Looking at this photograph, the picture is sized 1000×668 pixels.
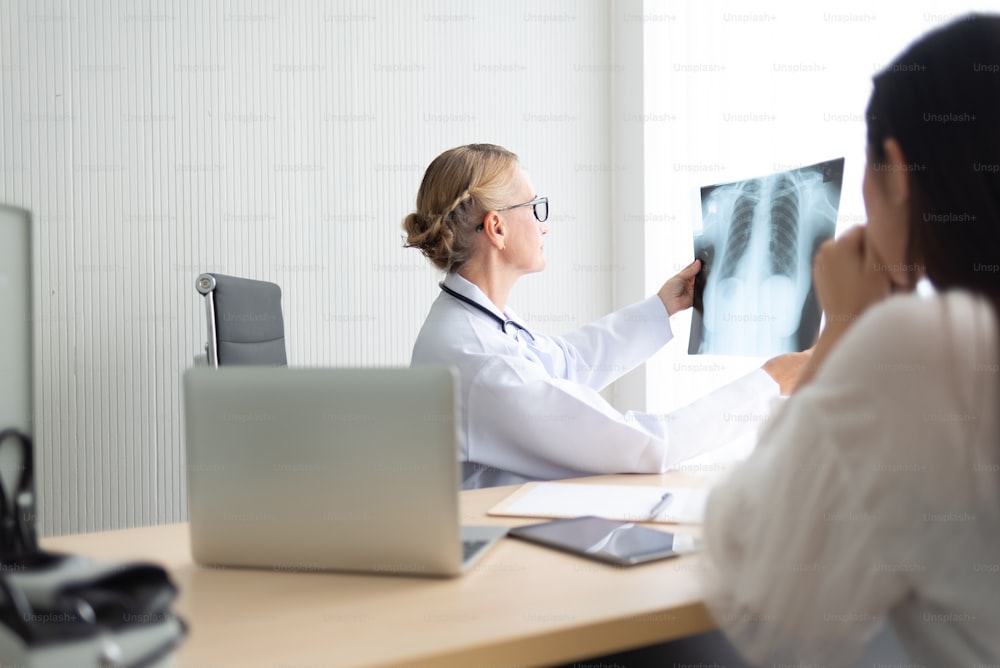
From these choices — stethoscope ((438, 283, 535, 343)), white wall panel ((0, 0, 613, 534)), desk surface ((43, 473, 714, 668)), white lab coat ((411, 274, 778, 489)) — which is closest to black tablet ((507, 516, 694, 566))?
desk surface ((43, 473, 714, 668))

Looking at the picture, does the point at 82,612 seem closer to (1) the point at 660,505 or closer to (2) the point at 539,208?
(1) the point at 660,505

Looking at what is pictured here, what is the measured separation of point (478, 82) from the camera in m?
3.15

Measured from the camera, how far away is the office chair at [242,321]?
2.13 m

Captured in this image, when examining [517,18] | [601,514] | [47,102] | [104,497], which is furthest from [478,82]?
[601,514]

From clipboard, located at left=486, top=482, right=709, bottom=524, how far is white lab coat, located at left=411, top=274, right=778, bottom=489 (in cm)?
13

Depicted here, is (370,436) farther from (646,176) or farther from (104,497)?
(646,176)

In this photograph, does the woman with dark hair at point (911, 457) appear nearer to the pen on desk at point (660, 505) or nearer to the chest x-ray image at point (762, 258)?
the pen on desk at point (660, 505)

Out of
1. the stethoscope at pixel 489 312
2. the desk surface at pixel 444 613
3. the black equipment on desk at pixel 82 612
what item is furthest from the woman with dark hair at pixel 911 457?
the stethoscope at pixel 489 312

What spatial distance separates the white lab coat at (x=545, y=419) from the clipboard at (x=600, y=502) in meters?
0.13

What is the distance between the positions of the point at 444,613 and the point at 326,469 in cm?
23

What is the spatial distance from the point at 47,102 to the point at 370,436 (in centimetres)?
219

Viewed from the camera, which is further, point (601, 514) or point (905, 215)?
point (601, 514)

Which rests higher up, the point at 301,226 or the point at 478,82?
the point at 478,82

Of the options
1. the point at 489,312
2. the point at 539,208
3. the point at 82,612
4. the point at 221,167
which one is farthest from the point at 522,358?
the point at 221,167
